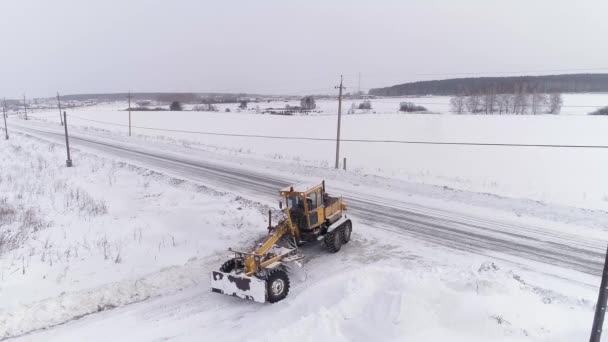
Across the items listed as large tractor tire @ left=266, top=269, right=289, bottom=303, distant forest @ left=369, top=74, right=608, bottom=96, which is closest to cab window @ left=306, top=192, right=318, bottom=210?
large tractor tire @ left=266, top=269, right=289, bottom=303

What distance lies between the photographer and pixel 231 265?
10297 mm

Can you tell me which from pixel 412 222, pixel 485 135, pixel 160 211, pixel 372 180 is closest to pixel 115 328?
pixel 160 211

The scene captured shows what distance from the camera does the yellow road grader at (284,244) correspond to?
31.4 feet

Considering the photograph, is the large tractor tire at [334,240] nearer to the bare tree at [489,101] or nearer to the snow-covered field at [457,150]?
the snow-covered field at [457,150]

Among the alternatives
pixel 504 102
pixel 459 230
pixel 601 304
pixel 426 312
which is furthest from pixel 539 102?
pixel 601 304

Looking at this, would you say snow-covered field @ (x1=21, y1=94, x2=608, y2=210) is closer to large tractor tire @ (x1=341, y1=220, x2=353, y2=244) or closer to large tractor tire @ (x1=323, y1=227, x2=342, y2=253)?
large tractor tire @ (x1=341, y1=220, x2=353, y2=244)

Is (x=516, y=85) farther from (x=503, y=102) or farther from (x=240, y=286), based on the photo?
(x=240, y=286)

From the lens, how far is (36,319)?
29.6ft

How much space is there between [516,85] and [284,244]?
117972 millimetres

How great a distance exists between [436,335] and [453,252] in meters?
6.14

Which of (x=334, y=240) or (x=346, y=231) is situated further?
(x=346, y=231)

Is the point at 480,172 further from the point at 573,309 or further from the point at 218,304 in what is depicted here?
the point at 218,304

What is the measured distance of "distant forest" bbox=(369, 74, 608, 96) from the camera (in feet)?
358

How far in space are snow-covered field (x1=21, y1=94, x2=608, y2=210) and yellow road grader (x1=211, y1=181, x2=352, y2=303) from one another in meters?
12.8
